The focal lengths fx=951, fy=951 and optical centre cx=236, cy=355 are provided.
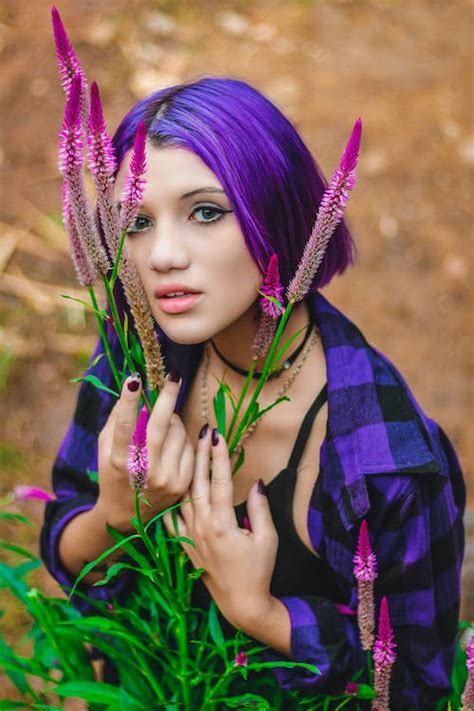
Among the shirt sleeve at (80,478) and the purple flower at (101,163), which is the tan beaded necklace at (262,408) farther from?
the purple flower at (101,163)

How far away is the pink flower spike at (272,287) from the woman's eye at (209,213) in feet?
0.45

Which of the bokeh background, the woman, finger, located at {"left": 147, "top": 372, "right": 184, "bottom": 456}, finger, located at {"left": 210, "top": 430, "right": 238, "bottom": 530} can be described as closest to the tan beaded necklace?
the woman

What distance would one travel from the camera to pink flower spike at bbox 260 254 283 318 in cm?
116

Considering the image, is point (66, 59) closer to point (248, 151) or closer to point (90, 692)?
point (248, 151)

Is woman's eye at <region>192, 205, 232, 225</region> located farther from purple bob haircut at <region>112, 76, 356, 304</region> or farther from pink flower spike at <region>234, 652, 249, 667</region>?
pink flower spike at <region>234, 652, 249, 667</region>

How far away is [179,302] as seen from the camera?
1307 millimetres

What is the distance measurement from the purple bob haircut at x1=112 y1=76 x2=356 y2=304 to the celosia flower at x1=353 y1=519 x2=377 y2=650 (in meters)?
0.41

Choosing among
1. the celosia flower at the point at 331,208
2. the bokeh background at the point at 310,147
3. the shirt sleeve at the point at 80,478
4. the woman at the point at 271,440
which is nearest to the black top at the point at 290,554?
the woman at the point at 271,440

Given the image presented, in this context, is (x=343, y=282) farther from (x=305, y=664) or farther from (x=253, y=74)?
(x=305, y=664)

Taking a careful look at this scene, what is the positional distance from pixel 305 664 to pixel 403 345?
2.13 meters

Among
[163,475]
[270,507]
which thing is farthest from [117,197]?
[270,507]

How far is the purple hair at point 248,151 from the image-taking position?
1.29 metres

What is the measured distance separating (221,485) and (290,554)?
0.87ft

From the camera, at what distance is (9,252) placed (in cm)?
351
